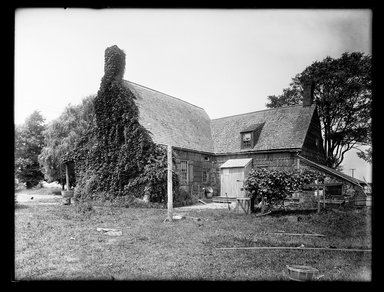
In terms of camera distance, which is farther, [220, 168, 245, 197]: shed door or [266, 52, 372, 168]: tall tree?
[266, 52, 372, 168]: tall tree

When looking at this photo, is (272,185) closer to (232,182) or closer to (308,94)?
(232,182)

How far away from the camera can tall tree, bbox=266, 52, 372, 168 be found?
83.4 ft

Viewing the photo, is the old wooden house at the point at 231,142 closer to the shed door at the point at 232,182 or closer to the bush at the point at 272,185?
the shed door at the point at 232,182

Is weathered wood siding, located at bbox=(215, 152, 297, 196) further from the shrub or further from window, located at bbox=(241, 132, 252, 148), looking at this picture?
the shrub

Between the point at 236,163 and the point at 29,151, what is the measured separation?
106 feet

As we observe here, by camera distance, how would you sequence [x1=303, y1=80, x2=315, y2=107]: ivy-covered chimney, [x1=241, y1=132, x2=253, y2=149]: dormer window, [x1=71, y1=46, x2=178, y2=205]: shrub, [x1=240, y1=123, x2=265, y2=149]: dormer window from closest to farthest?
[x1=71, y1=46, x2=178, y2=205]: shrub < [x1=240, y1=123, x2=265, y2=149]: dormer window < [x1=241, y1=132, x2=253, y2=149]: dormer window < [x1=303, y1=80, x2=315, y2=107]: ivy-covered chimney

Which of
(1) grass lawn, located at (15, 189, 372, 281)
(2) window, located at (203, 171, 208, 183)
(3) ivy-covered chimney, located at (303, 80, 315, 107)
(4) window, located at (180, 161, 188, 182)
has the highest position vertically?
(3) ivy-covered chimney, located at (303, 80, 315, 107)

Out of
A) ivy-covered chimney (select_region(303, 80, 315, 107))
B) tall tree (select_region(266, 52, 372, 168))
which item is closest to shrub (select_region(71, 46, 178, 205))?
ivy-covered chimney (select_region(303, 80, 315, 107))

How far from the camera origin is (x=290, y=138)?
68.2 feet

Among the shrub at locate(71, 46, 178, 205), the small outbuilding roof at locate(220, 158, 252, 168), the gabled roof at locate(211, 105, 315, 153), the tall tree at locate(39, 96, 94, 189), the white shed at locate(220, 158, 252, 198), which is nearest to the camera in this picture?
the shrub at locate(71, 46, 178, 205)

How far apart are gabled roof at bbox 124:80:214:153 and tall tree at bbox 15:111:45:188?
22.9 meters

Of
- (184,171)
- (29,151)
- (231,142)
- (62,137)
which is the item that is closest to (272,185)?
(184,171)
